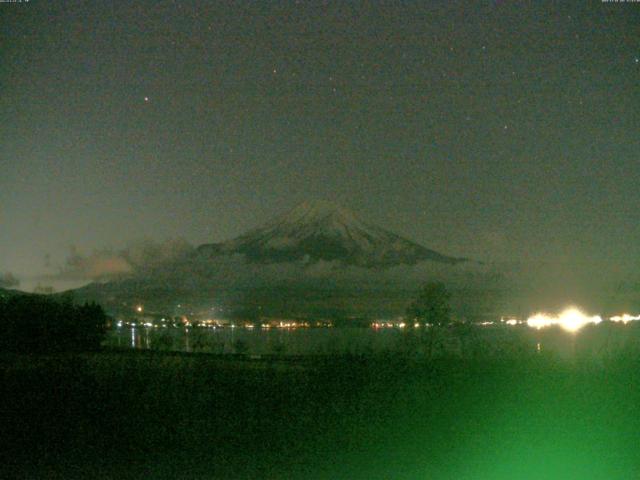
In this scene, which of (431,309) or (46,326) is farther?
(46,326)

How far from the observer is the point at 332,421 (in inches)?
414

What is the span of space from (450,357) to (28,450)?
24.8 ft

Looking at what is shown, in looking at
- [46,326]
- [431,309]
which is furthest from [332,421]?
[46,326]

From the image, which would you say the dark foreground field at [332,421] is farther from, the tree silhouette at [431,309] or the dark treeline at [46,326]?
the dark treeline at [46,326]

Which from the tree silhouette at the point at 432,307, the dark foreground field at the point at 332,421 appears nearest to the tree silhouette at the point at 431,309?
the tree silhouette at the point at 432,307

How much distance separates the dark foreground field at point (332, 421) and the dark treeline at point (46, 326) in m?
22.5

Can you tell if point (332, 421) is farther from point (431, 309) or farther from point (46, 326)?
point (46, 326)

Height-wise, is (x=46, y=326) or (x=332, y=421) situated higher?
(x=46, y=326)

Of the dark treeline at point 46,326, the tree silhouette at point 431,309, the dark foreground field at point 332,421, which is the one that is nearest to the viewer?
the dark foreground field at point 332,421

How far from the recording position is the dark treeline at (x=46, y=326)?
112 ft

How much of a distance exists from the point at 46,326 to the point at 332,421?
1126 inches

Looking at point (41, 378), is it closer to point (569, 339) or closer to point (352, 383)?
point (352, 383)

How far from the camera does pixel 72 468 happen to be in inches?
346

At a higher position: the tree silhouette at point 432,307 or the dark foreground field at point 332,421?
the tree silhouette at point 432,307
